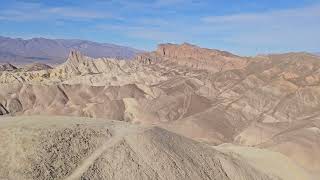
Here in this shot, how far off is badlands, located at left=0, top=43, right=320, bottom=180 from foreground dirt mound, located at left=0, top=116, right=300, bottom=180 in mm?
61

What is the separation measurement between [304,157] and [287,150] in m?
1.83

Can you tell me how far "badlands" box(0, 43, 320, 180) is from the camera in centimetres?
3000

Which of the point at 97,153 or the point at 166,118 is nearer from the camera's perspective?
the point at 97,153

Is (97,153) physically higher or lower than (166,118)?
higher

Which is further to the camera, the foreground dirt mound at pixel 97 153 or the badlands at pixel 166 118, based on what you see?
the badlands at pixel 166 118

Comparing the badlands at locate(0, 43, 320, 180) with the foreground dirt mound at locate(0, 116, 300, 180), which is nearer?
the foreground dirt mound at locate(0, 116, 300, 180)

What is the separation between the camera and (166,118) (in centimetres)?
8612

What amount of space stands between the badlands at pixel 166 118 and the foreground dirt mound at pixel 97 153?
0.20 ft

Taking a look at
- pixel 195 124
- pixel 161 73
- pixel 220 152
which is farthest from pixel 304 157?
pixel 161 73

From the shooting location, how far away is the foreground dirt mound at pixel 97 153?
2833cm

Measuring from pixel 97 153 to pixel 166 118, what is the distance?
55913 millimetres

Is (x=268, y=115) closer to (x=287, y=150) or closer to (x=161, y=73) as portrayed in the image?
(x=287, y=150)

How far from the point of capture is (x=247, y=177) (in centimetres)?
3722

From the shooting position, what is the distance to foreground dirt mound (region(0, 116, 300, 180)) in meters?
28.3
